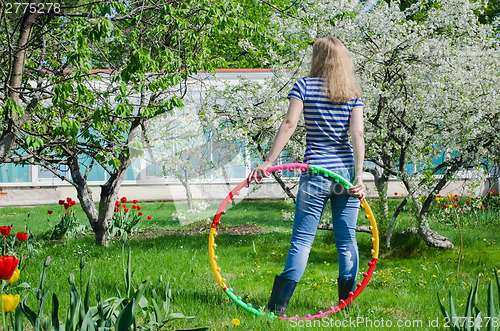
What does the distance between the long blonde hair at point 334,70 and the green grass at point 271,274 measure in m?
1.47

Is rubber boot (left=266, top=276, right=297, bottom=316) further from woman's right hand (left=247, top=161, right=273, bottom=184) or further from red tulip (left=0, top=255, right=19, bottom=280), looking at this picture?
red tulip (left=0, top=255, right=19, bottom=280)

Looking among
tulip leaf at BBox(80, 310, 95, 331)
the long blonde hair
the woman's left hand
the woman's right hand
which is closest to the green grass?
tulip leaf at BBox(80, 310, 95, 331)

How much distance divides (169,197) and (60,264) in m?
8.88

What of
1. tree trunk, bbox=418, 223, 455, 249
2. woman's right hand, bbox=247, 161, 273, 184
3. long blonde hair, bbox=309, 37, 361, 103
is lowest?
tree trunk, bbox=418, 223, 455, 249

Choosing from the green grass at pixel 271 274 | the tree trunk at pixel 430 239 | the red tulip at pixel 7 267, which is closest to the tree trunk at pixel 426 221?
the tree trunk at pixel 430 239

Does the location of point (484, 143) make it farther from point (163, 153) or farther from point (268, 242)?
point (163, 153)

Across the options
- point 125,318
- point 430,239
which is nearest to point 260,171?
point 125,318

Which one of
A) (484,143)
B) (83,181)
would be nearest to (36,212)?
(83,181)

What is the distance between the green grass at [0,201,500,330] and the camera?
313cm

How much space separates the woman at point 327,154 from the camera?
3010mm

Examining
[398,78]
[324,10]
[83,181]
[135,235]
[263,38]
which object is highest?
[324,10]

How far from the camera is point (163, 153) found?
6.61 metres

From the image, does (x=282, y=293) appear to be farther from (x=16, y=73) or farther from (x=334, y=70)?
(x=16, y=73)

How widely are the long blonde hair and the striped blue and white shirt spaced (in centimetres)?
5
